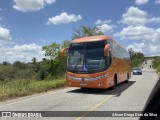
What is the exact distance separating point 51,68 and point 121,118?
34.3 m

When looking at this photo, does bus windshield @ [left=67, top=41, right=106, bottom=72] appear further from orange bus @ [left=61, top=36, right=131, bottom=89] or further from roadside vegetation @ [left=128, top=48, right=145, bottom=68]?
roadside vegetation @ [left=128, top=48, right=145, bottom=68]

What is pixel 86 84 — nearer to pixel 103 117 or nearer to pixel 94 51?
pixel 94 51

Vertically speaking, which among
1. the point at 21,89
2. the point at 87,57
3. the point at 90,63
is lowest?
the point at 21,89

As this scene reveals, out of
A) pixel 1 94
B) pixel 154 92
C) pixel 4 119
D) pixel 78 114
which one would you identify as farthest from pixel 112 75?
pixel 154 92

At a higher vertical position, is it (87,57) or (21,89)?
(87,57)

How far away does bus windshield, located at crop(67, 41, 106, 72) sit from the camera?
16797mm

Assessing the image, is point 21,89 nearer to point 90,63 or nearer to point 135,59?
point 90,63

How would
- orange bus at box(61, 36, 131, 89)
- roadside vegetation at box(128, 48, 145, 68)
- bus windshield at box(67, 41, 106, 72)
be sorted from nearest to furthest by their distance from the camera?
1. orange bus at box(61, 36, 131, 89)
2. bus windshield at box(67, 41, 106, 72)
3. roadside vegetation at box(128, 48, 145, 68)

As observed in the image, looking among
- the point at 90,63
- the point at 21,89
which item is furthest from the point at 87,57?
the point at 21,89

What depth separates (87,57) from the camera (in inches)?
671

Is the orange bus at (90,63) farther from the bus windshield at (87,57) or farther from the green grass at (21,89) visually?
the green grass at (21,89)

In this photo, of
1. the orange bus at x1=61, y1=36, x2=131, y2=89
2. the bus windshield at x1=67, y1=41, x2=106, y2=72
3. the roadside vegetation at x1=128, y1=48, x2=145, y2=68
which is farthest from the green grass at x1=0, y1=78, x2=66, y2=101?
the roadside vegetation at x1=128, y1=48, x2=145, y2=68

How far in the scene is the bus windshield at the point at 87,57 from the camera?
16.8m

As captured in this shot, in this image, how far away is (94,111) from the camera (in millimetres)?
10211
